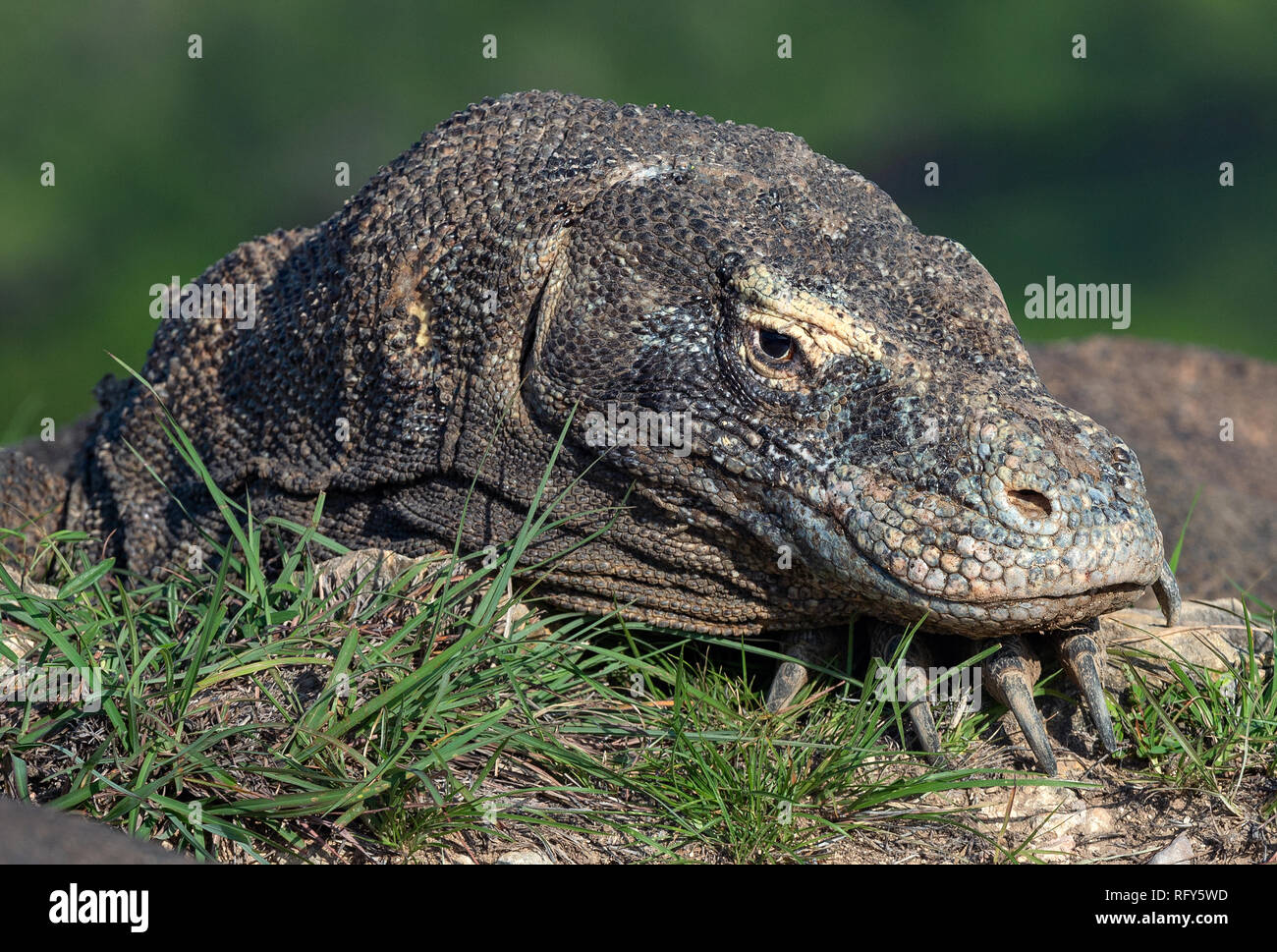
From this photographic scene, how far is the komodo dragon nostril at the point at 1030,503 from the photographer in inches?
142

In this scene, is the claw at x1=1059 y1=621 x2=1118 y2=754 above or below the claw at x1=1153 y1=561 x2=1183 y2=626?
below

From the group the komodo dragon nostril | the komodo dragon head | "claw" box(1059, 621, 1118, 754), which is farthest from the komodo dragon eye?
"claw" box(1059, 621, 1118, 754)

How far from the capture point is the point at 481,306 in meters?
4.27

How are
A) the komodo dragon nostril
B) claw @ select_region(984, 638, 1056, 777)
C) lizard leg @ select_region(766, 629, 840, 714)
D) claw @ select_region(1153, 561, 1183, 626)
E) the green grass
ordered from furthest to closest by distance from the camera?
lizard leg @ select_region(766, 629, 840, 714) → claw @ select_region(1153, 561, 1183, 626) → claw @ select_region(984, 638, 1056, 777) → the komodo dragon nostril → the green grass

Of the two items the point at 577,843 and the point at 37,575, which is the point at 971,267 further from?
the point at 37,575

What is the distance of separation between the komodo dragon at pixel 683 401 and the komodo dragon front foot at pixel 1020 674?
0.04 ft

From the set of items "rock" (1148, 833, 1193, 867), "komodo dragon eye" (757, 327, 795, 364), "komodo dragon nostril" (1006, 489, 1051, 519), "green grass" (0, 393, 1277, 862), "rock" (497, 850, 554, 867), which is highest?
"komodo dragon eye" (757, 327, 795, 364)

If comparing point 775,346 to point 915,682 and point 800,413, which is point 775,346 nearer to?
point 800,413

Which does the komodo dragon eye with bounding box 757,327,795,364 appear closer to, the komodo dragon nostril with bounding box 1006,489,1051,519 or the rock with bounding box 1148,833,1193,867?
the komodo dragon nostril with bounding box 1006,489,1051,519

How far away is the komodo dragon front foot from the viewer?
3.90 m

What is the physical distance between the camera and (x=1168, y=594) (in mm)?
4098

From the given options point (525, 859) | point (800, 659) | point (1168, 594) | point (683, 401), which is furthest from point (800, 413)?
point (525, 859)
